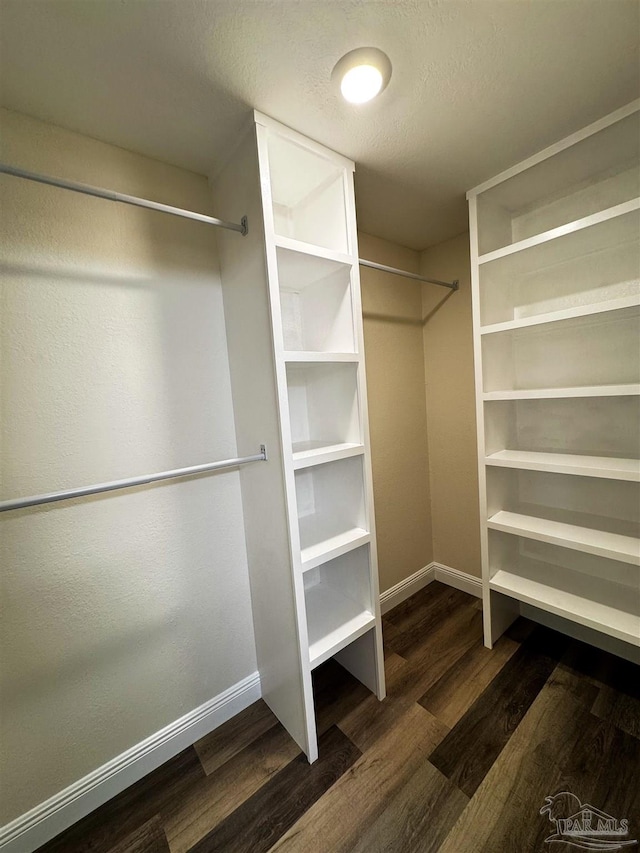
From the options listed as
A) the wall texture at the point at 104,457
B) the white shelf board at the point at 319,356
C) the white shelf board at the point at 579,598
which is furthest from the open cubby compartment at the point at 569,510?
the wall texture at the point at 104,457

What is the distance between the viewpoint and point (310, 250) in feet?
4.22

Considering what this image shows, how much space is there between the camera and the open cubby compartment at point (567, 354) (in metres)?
1.48

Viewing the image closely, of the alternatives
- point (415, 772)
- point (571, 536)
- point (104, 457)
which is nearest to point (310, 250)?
point (104, 457)

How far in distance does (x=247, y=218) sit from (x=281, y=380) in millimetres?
656

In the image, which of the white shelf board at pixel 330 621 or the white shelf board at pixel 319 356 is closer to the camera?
the white shelf board at pixel 319 356

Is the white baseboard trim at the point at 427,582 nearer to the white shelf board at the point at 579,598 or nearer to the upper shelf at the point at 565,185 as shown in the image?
the white shelf board at the point at 579,598

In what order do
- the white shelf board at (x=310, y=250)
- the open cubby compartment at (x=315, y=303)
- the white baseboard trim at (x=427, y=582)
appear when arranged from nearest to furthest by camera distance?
the white shelf board at (x=310, y=250) → the open cubby compartment at (x=315, y=303) → the white baseboard trim at (x=427, y=582)

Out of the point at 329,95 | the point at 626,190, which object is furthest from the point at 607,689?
the point at 329,95

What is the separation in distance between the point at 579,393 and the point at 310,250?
131 centimetres

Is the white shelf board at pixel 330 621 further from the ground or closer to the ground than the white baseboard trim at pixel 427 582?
further from the ground

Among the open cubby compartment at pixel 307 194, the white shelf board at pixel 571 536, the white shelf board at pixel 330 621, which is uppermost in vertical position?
the open cubby compartment at pixel 307 194

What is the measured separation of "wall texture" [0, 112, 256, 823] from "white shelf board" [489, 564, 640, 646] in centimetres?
151

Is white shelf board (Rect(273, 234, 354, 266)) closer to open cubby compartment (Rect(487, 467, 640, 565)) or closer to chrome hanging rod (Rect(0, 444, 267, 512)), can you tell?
chrome hanging rod (Rect(0, 444, 267, 512))

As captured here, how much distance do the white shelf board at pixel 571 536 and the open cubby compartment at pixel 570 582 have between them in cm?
12
